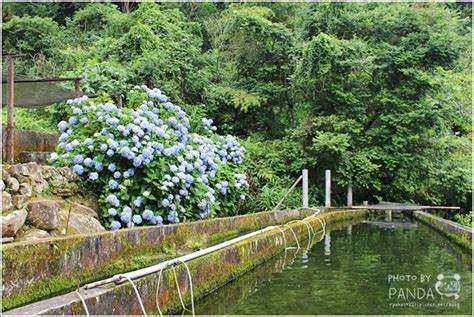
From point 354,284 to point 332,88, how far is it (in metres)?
10.2

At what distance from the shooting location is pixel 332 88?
14.8 m

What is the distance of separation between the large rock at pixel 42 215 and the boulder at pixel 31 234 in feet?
0.20

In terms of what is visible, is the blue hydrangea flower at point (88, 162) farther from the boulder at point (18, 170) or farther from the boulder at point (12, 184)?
the boulder at point (12, 184)

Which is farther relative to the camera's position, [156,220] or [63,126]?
[63,126]

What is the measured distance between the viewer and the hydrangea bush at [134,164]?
210 inches

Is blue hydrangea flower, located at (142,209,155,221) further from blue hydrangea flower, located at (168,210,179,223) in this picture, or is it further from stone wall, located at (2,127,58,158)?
stone wall, located at (2,127,58,158)

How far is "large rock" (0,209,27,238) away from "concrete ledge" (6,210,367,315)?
1024mm

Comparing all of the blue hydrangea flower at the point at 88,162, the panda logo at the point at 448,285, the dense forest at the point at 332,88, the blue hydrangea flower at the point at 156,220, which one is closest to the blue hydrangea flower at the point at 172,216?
the blue hydrangea flower at the point at 156,220

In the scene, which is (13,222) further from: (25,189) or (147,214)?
(147,214)

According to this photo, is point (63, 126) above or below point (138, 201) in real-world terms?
above

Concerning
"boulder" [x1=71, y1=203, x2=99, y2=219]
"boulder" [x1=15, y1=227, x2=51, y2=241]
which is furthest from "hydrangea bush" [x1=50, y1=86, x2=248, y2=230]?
"boulder" [x1=15, y1=227, x2=51, y2=241]

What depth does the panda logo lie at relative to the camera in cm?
491

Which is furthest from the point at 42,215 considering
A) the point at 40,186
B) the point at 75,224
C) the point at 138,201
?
the point at 138,201

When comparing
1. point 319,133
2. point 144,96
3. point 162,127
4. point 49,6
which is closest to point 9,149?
point 162,127
